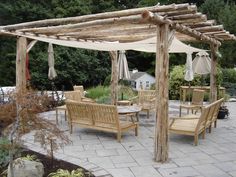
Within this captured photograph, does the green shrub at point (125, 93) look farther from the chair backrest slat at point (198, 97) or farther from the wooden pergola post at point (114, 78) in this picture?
the chair backrest slat at point (198, 97)

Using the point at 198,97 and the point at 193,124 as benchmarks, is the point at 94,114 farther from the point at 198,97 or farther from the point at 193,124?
the point at 198,97

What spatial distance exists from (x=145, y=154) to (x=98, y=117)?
145 centimetres

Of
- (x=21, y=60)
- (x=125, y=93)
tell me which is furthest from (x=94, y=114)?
(x=125, y=93)

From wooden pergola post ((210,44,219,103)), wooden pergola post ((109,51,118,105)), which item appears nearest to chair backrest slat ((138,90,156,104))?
wooden pergola post ((109,51,118,105))

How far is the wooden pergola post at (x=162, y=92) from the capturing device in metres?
4.93

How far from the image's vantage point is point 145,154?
5.46 m

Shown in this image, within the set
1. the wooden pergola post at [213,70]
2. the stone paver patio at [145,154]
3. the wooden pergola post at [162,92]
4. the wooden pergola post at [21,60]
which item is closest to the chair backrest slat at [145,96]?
the wooden pergola post at [213,70]

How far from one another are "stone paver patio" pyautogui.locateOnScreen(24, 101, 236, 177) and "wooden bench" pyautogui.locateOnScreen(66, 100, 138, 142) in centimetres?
25

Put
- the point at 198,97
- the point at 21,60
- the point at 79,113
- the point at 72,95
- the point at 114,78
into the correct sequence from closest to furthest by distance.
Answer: the point at 79,113
the point at 21,60
the point at 72,95
the point at 198,97
the point at 114,78

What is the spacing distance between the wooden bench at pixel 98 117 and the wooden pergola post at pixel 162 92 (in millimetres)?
1247

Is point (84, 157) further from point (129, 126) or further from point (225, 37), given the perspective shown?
point (225, 37)

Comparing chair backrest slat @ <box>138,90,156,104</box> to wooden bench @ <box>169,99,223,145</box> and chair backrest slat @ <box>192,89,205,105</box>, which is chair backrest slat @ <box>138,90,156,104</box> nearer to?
chair backrest slat @ <box>192,89,205,105</box>

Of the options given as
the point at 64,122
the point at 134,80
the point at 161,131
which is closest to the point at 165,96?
the point at 161,131

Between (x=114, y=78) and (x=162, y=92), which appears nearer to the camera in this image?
(x=162, y=92)
